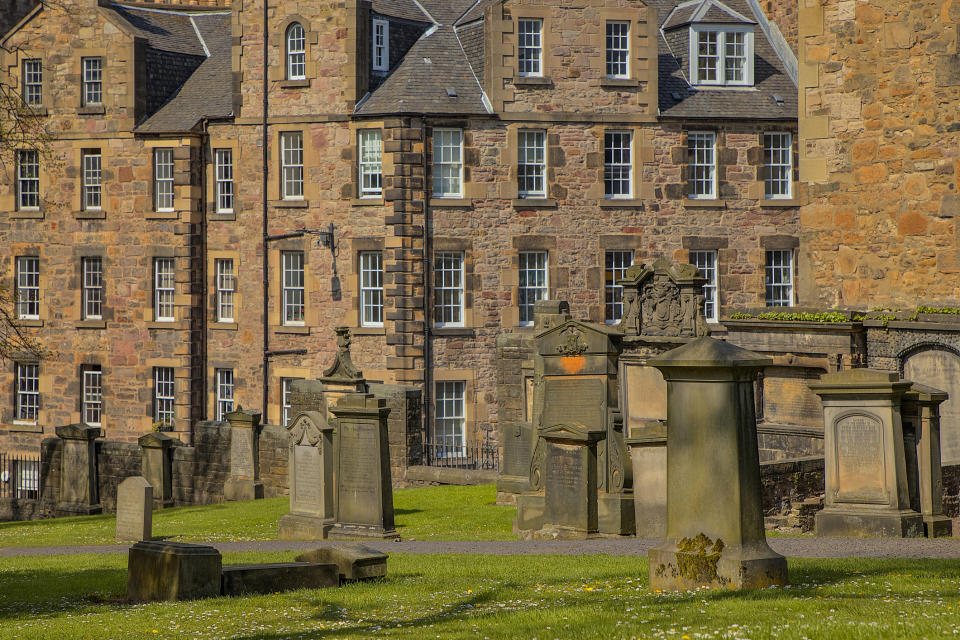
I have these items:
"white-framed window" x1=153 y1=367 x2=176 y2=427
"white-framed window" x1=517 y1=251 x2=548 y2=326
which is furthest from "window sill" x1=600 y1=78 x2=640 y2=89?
"white-framed window" x1=153 y1=367 x2=176 y2=427

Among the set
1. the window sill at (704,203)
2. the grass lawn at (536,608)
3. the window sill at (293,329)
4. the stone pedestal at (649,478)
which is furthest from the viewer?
the window sill at (704,203)

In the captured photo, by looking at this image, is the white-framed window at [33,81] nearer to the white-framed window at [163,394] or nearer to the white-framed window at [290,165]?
the white-framed window at [290,165]

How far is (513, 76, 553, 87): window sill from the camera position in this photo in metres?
35.1

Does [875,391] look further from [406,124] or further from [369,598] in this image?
[406,124]

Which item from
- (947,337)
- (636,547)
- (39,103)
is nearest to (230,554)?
(636,547)

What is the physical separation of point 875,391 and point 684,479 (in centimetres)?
591

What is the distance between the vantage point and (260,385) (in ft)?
119

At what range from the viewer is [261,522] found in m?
22.5

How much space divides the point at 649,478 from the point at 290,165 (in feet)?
71.4

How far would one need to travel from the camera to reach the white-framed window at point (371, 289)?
1379 inches

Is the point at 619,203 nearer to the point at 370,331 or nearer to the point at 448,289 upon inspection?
the point at 448,289

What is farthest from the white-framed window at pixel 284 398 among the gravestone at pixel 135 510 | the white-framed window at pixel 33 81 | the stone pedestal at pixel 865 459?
the stone pedestal at pixel 865 459

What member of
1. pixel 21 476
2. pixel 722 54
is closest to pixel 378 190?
pixel 722 54

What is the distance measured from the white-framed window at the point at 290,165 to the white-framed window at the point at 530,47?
645 cm
